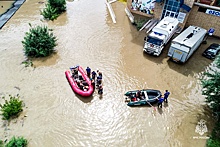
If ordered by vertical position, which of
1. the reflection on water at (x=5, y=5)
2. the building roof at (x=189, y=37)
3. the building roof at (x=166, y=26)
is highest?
the building roof at (x=166, y=26)

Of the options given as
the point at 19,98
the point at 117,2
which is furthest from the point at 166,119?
the point at 117,2

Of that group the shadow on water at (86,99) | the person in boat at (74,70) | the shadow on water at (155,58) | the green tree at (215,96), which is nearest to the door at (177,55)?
the shadow on water at (155,58)

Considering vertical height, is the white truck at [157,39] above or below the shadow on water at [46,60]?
above

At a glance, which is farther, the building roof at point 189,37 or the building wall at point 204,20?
the building wall at point 204,20

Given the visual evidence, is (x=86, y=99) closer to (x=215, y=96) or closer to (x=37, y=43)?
(x=37, y=43)

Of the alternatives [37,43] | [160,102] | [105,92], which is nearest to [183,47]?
[160,102]

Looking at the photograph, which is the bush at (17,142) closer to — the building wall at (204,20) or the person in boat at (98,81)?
the person in boat at (98,81)

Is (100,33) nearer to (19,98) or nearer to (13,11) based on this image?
(19,98)
